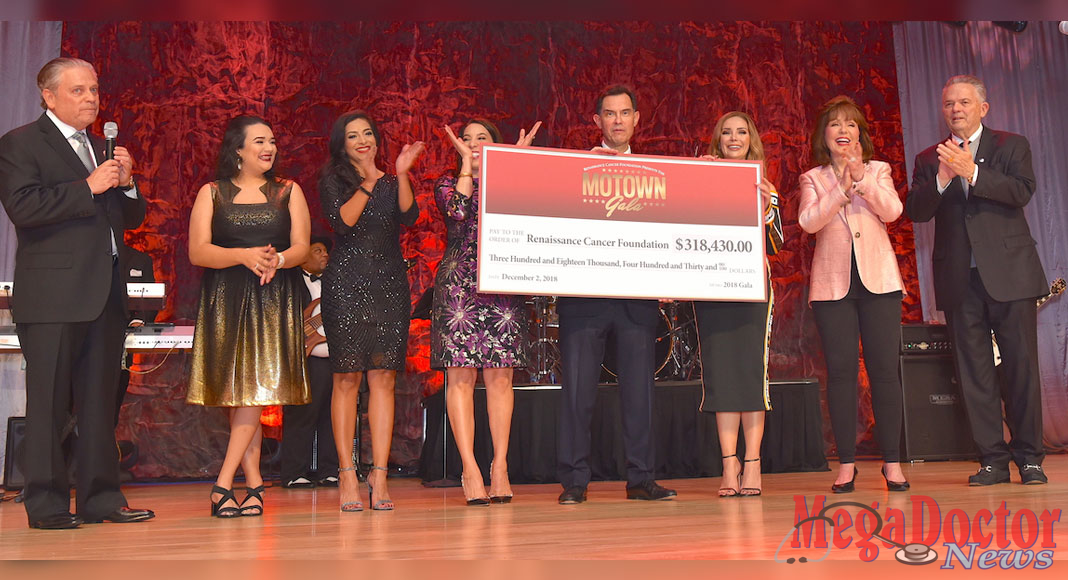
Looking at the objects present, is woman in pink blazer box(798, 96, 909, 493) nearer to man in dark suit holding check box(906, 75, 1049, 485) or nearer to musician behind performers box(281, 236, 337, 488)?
man in dark suit holding check box(906, 75, 1049, 485)

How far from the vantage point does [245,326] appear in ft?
11.0

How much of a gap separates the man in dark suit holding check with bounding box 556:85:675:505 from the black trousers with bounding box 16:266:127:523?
168 centimetres

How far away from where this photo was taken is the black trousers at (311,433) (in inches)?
206

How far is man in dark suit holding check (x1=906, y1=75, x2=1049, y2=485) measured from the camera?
3982mm

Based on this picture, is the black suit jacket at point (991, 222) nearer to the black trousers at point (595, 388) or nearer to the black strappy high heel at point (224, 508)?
the black trousers at point (595, 388)

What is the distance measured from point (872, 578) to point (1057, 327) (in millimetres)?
5290

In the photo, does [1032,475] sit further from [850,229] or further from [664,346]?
[664,346]

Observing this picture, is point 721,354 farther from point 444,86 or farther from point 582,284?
point 444,86

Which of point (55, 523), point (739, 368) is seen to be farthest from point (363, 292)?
point (739, 368)

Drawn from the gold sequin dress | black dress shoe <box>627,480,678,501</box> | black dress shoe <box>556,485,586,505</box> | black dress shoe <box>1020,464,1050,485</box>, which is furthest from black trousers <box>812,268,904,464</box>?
the gold sequin dress

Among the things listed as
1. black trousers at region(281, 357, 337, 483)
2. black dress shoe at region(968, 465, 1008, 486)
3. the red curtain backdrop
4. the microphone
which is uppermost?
the red curtain backdrop

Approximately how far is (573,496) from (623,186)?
123 centimetres

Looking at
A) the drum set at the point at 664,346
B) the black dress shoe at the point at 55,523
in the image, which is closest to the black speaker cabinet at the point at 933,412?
the drum set at the point at 664,346

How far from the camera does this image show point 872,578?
6.09 feet
